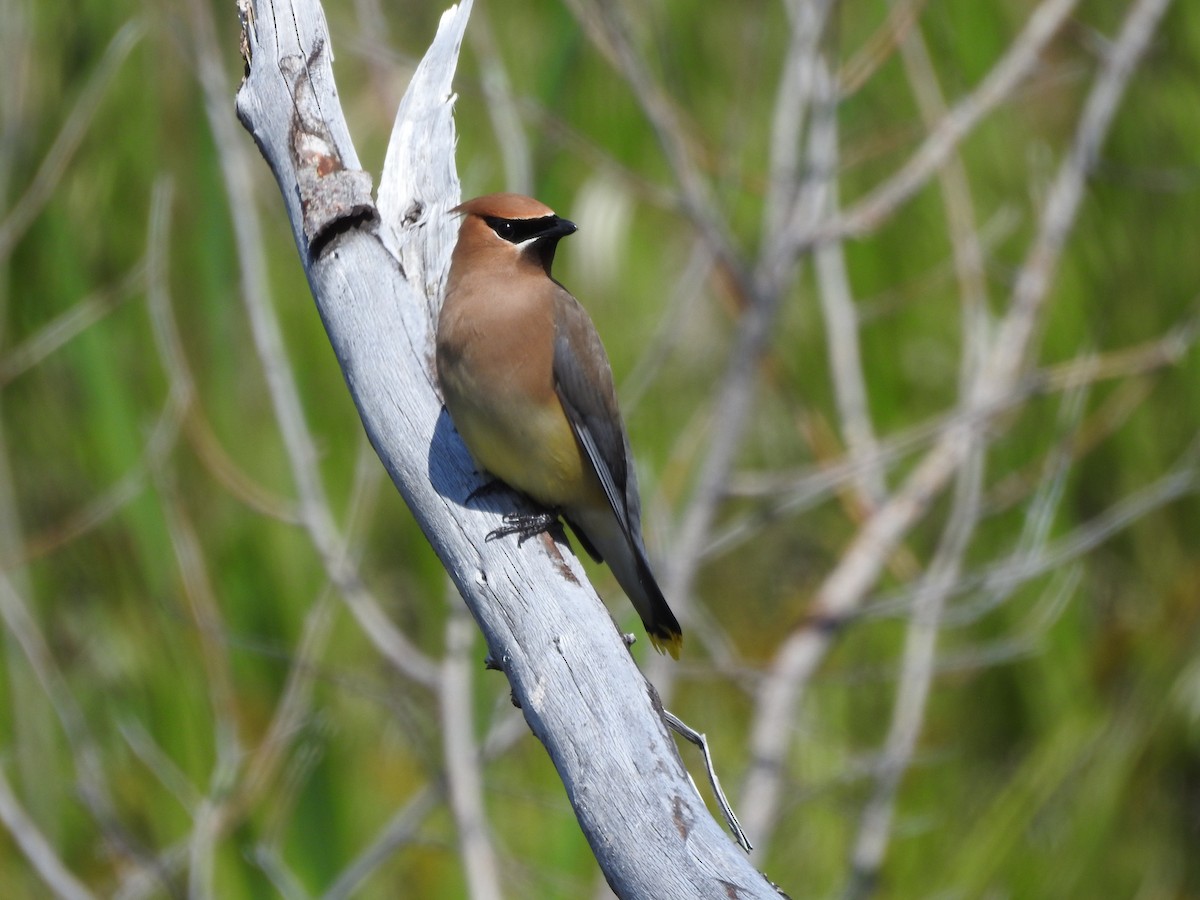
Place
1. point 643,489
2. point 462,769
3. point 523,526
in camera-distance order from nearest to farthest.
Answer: point 523,526, point 462,769, point 643,489

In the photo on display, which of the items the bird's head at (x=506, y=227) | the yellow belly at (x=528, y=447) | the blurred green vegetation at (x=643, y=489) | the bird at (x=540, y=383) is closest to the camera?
the yellow belly at (x=528, y=447)

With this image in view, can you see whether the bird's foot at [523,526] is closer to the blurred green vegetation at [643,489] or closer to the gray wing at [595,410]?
the gray wing at [595,410]

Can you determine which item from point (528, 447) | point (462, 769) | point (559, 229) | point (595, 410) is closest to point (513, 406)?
point (528, 447)

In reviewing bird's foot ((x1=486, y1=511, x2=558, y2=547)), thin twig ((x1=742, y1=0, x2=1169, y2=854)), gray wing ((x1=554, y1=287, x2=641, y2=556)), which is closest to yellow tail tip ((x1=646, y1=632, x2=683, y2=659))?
gray wing ((x1=554, y1=287, x2=641, y2=556))

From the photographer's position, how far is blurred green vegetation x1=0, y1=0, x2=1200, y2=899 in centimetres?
418

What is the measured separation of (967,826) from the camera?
4.58 metres

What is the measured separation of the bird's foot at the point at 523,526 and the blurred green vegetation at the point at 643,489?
1.21m

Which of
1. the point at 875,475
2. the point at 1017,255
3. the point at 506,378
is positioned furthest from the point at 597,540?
the point at 1017,255

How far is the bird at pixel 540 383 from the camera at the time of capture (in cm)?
303

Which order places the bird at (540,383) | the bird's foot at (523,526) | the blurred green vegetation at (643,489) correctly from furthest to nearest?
the blurred green vegetation at (643,489) → the bird at (540,383) → the bird's foot at (523,526)

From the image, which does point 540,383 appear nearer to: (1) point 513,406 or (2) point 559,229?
(1) point 513,406

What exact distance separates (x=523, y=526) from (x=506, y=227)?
0.94 m

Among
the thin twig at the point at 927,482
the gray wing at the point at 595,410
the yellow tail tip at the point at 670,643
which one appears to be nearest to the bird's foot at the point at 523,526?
the gray wing at the point at 595,410

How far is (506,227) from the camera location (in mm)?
3332
